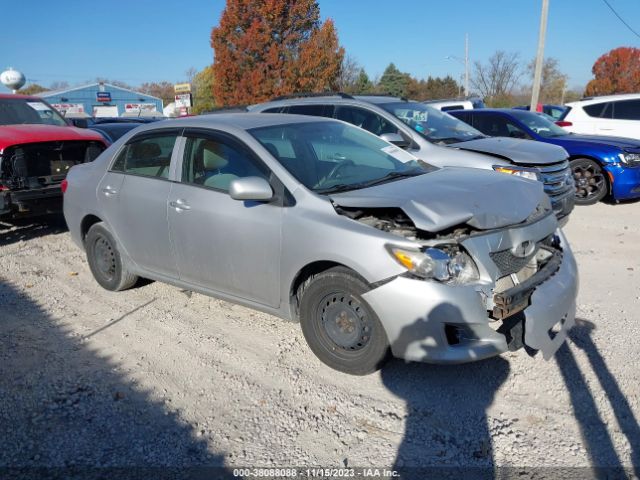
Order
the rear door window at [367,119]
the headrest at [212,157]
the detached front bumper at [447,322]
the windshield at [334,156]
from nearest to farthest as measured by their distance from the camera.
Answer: the detached front bumper at [447,322] < the windshield at [334,156] < the headrest at [212,157] < the rear door window at [367,119]

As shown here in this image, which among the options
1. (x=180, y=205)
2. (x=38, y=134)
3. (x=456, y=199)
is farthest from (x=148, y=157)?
(x=38, y=134)

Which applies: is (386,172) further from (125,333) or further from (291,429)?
(125,333)

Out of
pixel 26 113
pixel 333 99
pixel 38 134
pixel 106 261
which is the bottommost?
pixel 106 261

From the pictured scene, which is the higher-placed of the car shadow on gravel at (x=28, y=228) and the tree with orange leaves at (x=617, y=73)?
the tree with orange leaves at (x=617, y=73)

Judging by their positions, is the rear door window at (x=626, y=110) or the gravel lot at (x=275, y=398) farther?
the rear door window at (x=626, y=110)

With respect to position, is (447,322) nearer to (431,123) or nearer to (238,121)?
(238,121)

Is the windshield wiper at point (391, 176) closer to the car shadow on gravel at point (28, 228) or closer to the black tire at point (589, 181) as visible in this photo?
the black tire at point (589, 181)

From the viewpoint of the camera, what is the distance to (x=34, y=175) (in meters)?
7.28

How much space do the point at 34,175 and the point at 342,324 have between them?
18.6ft

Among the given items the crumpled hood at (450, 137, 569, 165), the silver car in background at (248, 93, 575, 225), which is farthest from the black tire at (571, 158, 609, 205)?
the crumpled hood at (450, 137, 569, 165)

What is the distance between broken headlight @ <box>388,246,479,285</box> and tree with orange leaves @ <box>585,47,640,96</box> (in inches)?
2181

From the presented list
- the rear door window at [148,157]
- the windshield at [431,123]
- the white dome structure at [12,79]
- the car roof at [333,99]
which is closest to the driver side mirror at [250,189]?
the rear door window at [148,157]

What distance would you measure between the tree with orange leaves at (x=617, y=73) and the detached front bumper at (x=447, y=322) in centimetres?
5532

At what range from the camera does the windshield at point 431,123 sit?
744 cm
